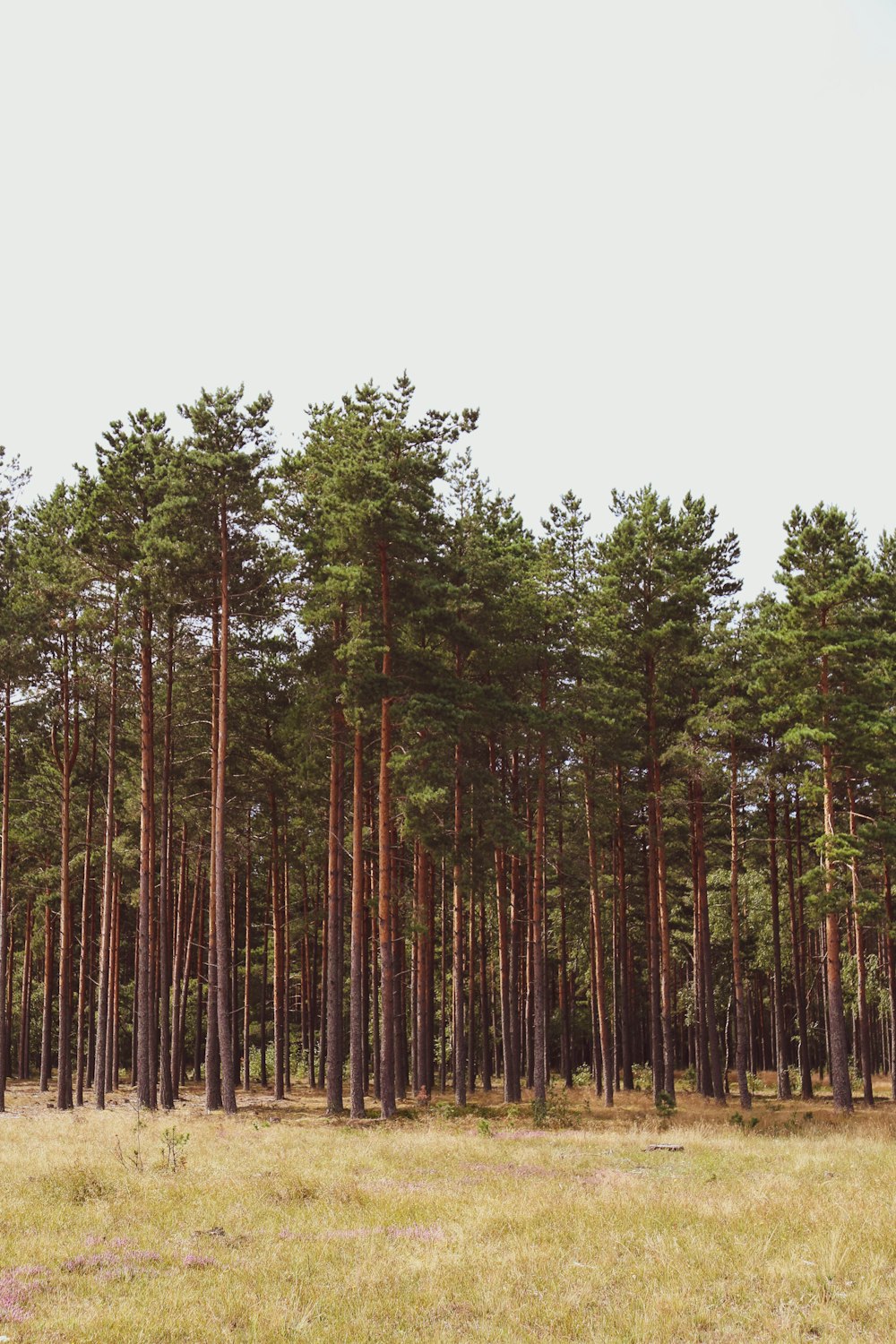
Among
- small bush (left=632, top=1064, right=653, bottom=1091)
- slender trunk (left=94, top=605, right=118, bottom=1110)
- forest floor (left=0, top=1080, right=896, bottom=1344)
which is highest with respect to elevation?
slender trunk (left=94, top=605, right=118, bottom=1110)

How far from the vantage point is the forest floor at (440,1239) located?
855 cm

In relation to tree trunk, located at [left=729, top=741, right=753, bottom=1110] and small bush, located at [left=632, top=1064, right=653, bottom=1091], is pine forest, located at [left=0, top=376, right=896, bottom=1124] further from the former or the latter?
small bush, located at [left=632, top=1064, right=653, bottom=1091]

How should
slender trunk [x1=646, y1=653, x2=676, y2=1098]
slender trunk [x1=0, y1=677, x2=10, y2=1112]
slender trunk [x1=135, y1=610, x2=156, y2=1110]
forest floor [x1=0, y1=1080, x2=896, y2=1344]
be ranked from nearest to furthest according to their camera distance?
forest floor [x1=0, y1=1080, x2=896, y2=1344] < slender trunk [x1=135, y1=610, x2=156, y2=1110] < slender trunk [x1=0, y1=677, x2=10, y2=1112] < slender trunk [x1=646, y1=653, x2=676, y2=1098]

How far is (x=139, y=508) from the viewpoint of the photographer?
25.9m

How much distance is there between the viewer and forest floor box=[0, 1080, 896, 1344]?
8.55m

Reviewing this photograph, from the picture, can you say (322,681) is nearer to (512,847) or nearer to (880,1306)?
(512,847)

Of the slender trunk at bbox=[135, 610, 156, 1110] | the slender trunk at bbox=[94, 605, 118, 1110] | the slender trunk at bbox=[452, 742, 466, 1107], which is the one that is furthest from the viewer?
the slender trunk at bbox=[94, 605, 118, 1110]

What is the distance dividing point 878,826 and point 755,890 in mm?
27603

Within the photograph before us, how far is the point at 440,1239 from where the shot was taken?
1141 centimetres

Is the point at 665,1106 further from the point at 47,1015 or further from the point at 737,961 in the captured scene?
the point at 47,1015

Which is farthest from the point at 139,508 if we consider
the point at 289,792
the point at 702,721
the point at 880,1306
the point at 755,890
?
the point at 755,890

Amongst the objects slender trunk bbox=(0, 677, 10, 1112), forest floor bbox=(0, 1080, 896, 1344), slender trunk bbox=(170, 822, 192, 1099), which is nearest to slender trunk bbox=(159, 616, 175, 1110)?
slender trunk bbox=(0, 677, 10, 1112)

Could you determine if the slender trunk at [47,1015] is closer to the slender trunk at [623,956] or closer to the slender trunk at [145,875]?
the slender trunk at [145,875]

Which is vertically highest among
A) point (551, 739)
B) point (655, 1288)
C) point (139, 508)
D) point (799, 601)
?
point (139, 508)
